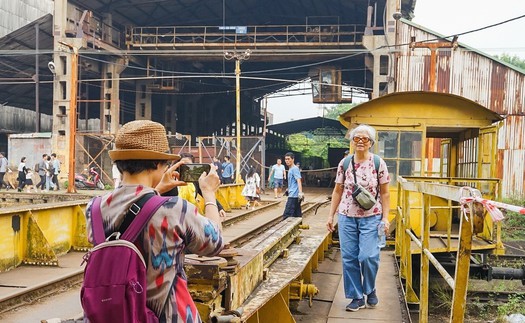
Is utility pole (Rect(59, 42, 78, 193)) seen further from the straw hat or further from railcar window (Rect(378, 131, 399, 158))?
the straw hat

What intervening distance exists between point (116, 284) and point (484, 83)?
20.4 meters

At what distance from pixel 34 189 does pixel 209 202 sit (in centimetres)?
2009

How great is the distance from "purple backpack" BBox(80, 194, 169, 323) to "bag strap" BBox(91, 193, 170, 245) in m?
0.02

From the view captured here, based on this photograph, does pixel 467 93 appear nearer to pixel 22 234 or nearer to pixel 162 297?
pixel 22 234

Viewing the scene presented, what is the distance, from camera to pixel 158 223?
183 cm

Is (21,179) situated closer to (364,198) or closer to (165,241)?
(364,198)

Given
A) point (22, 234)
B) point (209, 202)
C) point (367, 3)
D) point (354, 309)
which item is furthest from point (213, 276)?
point (367, 3)

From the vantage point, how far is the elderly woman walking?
14.4 ft

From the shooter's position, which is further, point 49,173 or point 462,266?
point 49,173

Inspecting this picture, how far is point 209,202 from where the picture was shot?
2314 millimetres

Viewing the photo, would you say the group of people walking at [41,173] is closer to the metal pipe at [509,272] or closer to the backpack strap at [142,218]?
the metal pipe at [509,272]

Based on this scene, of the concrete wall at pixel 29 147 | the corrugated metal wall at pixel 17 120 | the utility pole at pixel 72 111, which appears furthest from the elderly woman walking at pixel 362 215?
the corrugated metal wall at pixel 17 120

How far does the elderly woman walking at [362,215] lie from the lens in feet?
14.4

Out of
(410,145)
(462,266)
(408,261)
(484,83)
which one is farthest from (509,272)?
(484,83)
